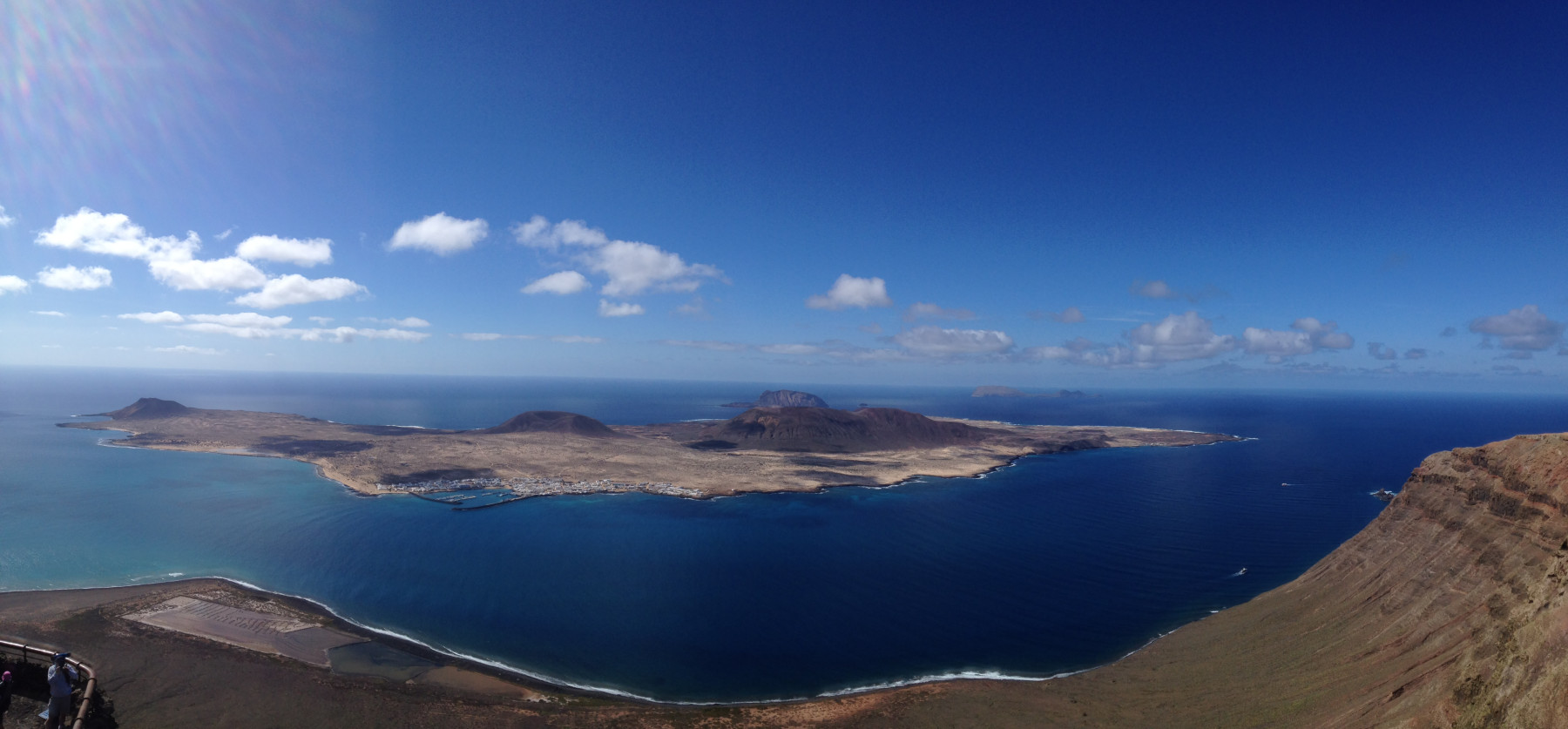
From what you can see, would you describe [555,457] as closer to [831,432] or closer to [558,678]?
[831,432]

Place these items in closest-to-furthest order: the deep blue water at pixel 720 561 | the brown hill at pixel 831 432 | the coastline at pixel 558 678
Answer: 1. the coastline at pixel 558 678
2. the deep blue water at pixel 720 561
3. the brown hill at pixel 831 432

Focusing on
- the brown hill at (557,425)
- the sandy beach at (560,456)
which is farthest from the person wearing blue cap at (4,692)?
the brown hill at (557,425)

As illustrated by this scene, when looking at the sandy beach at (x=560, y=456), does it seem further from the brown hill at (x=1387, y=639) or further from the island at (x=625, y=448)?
the brown hill at (x=1387, y=639)

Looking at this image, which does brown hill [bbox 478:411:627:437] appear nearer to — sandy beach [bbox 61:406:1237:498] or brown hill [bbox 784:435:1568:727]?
sandy beach [bbox 61:406:1237:498]

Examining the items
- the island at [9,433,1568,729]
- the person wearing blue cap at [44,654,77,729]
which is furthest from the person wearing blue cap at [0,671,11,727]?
the person wearing blue cap at [44,654,77,729]

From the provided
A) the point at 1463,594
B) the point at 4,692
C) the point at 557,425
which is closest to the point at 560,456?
the point at 557,425

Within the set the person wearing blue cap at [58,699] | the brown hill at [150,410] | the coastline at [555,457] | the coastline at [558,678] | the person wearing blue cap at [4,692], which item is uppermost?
the brown hill at [150,410]
